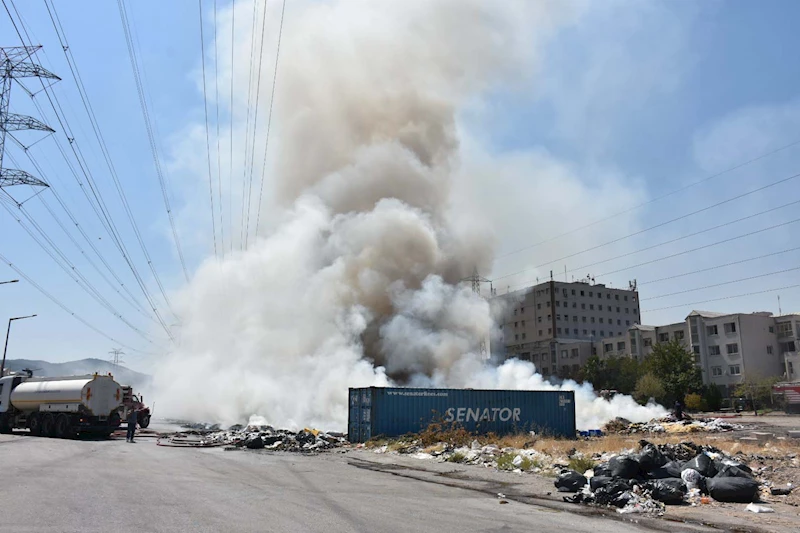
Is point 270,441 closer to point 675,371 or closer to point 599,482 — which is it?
point 599,482

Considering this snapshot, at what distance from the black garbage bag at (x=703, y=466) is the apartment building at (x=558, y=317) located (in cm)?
9675

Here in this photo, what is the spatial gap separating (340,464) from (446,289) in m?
32.4

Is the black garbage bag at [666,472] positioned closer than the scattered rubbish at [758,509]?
No

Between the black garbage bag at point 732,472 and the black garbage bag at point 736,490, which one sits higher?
the black garbage bag at point 732,472

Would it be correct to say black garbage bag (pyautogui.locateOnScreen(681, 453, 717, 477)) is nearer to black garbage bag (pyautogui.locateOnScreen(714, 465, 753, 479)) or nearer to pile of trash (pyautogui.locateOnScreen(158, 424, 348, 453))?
black garbage bag (pyautogui.locateOnScreen(714, 465, 753, 479))

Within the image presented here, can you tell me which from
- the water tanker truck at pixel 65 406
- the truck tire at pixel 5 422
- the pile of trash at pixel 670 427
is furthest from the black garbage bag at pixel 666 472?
the truck tire at pixel 5 422

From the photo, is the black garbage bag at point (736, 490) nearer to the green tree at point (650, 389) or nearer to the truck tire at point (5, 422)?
the truck tire at point (5, 422)

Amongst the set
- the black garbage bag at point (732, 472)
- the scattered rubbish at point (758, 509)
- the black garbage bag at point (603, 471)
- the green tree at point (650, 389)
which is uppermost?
the green tree at point (650, 389)

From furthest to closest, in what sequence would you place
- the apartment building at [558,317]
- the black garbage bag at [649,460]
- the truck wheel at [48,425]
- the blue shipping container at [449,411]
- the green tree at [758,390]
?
the apartment building at [558,317] → the green tree at [758,390] → the truck wheel at [48,425] → the blue shipping container at [449,411] → the black garbage bag at [649,460]

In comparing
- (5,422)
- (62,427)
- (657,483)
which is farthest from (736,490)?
(5,422)

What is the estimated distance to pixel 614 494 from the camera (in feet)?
38.7

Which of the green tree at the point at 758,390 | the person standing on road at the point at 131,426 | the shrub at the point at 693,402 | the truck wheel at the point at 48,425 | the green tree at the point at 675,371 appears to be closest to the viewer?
the person standing on road at the point at 131,426

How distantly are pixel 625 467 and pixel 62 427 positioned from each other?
95.2ft

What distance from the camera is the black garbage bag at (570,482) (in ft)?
43.4
